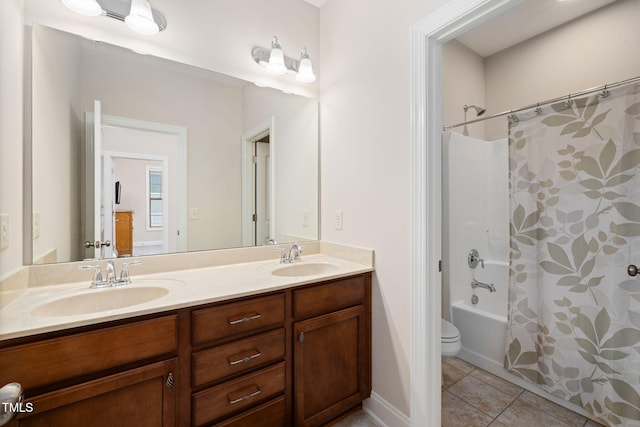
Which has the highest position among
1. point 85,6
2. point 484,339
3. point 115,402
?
point 85,6

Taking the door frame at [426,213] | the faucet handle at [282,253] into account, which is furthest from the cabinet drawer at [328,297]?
the faucet handle at [282,253]

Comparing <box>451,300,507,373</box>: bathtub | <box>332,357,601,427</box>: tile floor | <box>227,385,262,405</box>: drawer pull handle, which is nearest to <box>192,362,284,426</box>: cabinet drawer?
<box>227,385,262,405</box>: drawer pull handle

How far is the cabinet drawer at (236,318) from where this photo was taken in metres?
1.08

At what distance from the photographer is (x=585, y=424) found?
1.54 meters

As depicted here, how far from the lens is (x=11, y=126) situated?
3.50 feet

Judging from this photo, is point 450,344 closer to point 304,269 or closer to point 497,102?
point 304,269

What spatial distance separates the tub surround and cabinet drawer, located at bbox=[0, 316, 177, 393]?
4cm

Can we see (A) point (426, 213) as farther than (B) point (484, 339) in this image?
No

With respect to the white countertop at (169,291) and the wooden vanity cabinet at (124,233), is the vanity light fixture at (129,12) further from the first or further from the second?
the white countertop at (169,291)

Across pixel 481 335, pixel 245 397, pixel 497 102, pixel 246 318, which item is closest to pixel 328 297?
pixel 246 318

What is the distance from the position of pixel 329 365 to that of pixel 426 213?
0.92m

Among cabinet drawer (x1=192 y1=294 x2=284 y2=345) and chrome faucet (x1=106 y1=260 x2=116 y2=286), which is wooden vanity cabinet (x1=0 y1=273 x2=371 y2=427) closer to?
cabinet drawer (x1=192 y1=294 x2=284 y2=345)

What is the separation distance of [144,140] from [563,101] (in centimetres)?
257

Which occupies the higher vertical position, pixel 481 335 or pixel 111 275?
pixel 111 275
